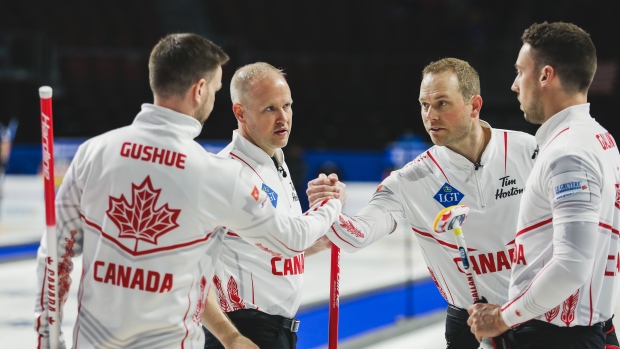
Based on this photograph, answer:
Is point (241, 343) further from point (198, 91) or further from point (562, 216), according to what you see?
point (562, 216)

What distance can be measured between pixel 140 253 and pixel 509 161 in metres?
1.84

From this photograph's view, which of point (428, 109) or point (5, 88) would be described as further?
Result: point (5, 88)

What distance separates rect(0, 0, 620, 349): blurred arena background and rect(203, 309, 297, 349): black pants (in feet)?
32.3

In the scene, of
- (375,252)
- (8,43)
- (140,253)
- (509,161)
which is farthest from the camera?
(8,43)

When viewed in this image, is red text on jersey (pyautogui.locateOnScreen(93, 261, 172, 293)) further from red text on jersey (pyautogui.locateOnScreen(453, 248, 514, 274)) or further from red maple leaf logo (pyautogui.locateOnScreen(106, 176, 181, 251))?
red text on jersey (pyautogui.locateOnScreen(453, 248, 514, 274))

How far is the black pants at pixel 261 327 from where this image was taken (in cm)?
343

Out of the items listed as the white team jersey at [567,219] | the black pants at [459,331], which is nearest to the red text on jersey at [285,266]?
the black pants at [459,331]

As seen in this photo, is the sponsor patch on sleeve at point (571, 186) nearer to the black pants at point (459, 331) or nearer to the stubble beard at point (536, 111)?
the stubble beard at point (536, 111)

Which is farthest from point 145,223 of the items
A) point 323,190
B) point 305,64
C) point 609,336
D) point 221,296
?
point 305,64

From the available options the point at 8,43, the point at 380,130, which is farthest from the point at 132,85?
the point at 380,130

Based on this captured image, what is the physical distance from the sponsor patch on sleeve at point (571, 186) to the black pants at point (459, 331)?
1.11m

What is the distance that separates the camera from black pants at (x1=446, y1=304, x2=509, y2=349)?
3.61 m

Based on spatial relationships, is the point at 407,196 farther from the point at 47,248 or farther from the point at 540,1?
the point at 540,1

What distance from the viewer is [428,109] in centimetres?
368
